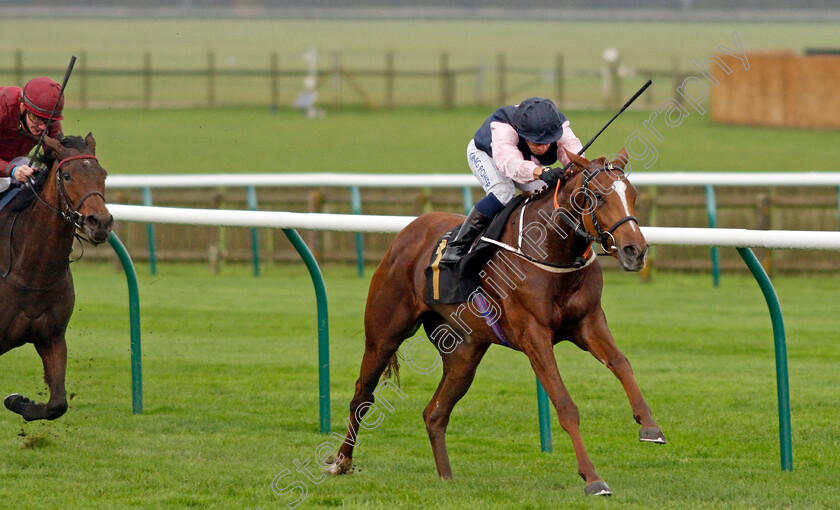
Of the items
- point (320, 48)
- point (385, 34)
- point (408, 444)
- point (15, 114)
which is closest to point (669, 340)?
point (408, 444)

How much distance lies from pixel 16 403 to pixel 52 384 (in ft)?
0.86

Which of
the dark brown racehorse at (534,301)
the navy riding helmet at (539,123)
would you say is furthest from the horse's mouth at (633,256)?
the navy riding helmet at (539,123)

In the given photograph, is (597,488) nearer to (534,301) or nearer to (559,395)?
(559,395)

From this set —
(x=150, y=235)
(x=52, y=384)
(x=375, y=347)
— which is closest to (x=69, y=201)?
(x=52, y=384)

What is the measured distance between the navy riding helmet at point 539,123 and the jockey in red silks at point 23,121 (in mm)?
2158

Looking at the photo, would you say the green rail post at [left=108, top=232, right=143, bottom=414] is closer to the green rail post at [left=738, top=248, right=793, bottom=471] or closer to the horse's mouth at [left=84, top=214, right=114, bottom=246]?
the horse's mouth at [left=84, top=214, right=114, bottom=246]

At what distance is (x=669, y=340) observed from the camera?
29.7 feet

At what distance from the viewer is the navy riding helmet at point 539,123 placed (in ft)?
16.4

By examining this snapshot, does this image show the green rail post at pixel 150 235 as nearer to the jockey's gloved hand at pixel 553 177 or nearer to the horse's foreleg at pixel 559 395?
the jockey's gloved hand at pixel 553 177

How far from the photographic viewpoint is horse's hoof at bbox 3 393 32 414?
5.70 m

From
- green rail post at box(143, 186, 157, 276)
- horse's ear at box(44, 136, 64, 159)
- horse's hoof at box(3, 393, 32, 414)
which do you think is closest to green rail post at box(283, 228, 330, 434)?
horse's ear at box(44, 136, 64, 159)

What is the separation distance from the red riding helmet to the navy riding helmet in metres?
2.16

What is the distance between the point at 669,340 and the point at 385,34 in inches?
2093

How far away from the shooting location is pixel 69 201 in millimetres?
5332
